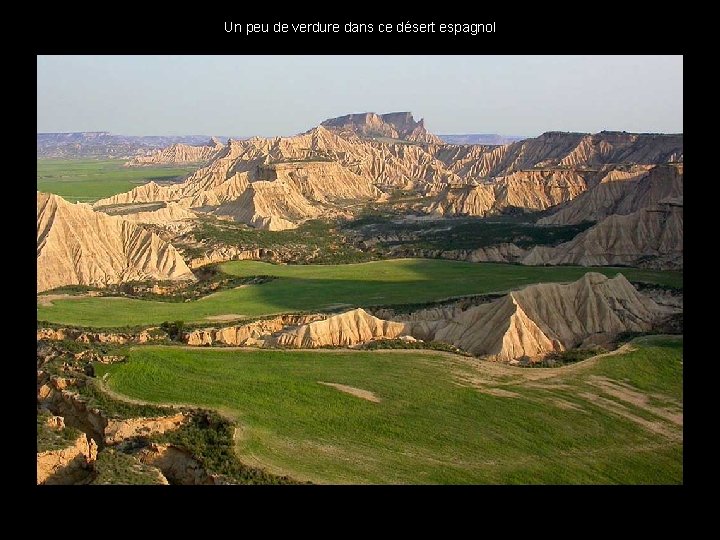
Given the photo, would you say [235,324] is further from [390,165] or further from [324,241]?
[390,165]

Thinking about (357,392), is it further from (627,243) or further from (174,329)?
(627,243)

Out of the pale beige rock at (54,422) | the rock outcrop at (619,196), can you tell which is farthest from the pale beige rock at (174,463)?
the rock outcrop at (619,196)

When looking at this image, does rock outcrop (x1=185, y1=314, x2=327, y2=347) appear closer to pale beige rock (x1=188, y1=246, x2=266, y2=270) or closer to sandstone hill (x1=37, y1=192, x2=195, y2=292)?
sandstone hill (x1=37, y1=192, x2=195, y2=292)

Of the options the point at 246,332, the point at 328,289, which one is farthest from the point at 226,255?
the point at 246,332

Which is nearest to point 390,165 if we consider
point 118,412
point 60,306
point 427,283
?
point 427,283

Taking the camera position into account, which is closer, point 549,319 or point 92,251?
point 549,319

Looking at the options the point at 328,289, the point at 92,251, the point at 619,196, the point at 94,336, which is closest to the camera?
the point at 94,336

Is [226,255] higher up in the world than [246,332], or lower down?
higher up
